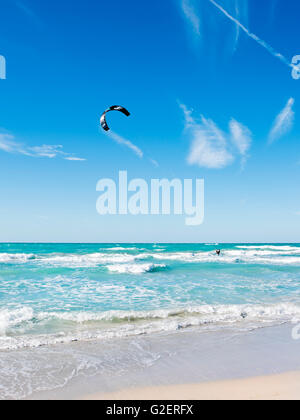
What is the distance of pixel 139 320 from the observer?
7758 millimetres

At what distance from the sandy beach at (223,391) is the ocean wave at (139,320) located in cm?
256

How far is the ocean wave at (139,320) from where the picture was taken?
20.9 feet

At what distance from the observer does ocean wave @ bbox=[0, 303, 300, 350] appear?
20.9 feet

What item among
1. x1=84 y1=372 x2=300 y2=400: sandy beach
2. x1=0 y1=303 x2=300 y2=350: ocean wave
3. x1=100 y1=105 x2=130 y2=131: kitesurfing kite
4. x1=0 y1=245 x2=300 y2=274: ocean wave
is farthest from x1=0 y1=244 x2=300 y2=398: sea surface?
x1=0 y1=245 x2=300 y2=274: ocean wave

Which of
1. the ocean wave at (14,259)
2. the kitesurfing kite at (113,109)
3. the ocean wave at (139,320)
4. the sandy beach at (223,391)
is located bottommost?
the ocean wave at (14,259)

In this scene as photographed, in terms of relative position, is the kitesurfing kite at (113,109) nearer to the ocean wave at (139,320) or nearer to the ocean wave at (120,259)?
the ocean wave at (139,320)

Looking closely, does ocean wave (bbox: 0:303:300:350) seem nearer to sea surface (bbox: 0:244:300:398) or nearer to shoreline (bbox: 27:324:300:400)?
sea surface (bbox: 0:244:300:398)

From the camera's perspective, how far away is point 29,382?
170 inches

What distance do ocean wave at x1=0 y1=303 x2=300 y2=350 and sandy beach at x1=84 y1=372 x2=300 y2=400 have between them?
2.56 m

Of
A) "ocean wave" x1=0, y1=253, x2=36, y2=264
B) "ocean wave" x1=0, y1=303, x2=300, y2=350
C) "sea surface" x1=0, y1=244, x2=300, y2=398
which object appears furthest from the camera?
"ocean wave" x1=0, y1=253, x2=36, y2=264

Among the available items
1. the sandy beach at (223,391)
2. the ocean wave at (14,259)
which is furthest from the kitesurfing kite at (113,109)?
the ocean wave at (14,259)
